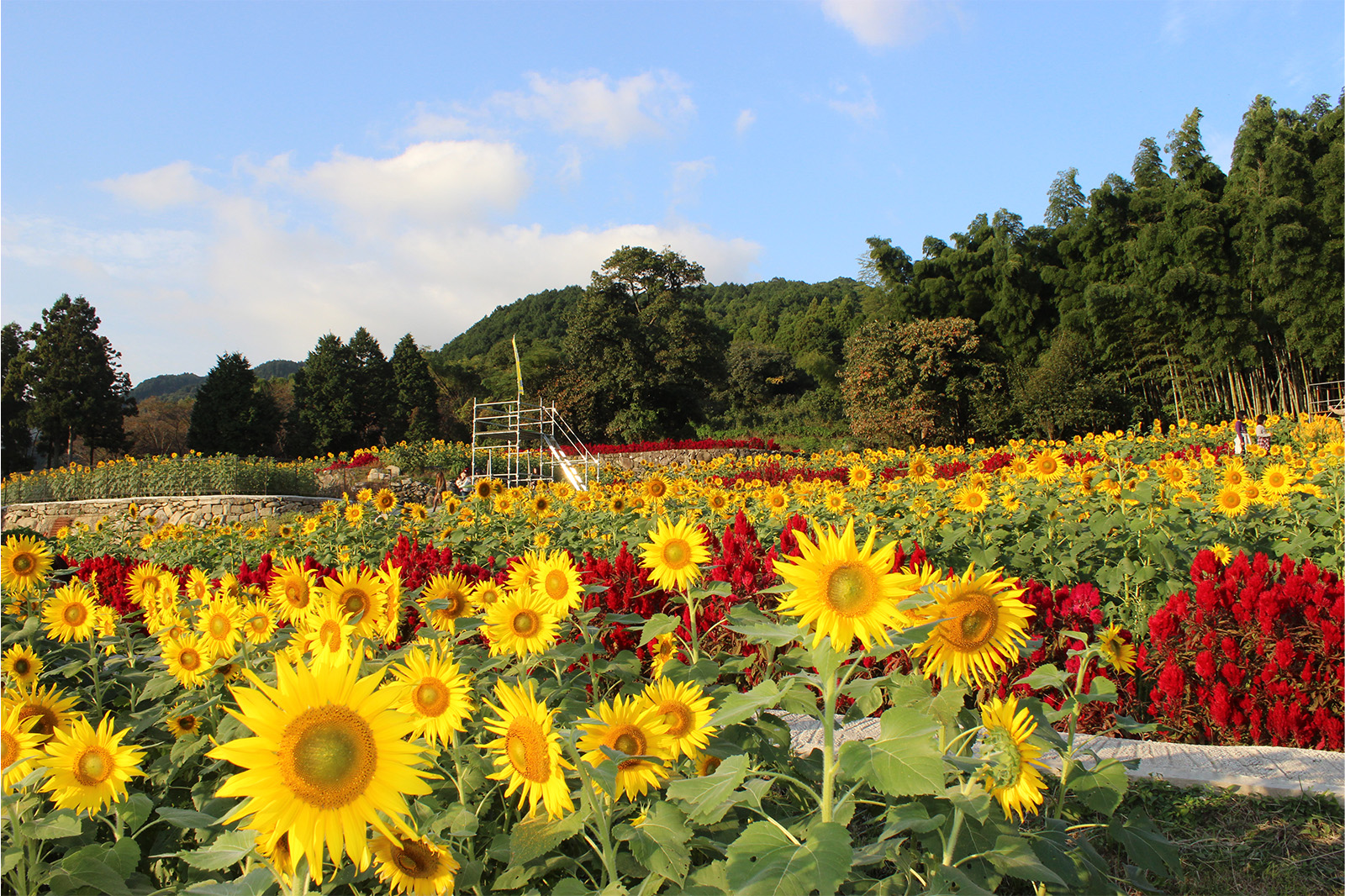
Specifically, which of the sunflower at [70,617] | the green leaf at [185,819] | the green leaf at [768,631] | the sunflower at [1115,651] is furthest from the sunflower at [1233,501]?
the sunflower at [70,617]

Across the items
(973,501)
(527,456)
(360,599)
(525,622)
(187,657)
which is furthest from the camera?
(527,456)

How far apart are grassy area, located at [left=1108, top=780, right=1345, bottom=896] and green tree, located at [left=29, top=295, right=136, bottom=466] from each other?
31748 mm

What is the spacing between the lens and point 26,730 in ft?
4.63

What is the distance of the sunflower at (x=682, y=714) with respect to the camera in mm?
1319

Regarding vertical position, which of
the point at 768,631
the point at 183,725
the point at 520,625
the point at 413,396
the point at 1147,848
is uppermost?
the point at 413,396

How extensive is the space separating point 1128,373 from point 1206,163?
20.2ft

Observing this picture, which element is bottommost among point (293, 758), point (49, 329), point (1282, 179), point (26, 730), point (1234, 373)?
point (26, 730)

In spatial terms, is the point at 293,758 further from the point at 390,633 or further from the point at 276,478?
the point at 276,478

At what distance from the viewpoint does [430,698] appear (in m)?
1.38

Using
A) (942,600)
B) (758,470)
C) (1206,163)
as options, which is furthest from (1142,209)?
(942,600)

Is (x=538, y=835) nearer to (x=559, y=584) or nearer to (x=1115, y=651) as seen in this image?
(x=559, y=584)

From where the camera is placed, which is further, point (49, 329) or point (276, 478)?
point (49, 329)

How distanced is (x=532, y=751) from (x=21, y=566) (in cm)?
219

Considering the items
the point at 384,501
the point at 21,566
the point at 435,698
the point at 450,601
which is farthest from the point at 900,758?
the point at 384,501
